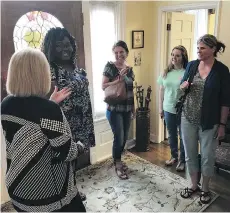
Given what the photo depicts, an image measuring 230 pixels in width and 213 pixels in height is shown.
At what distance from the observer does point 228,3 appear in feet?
8.15

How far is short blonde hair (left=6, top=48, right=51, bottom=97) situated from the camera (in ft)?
3.73

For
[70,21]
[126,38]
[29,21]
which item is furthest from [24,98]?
[126,38]

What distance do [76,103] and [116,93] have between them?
0.67m

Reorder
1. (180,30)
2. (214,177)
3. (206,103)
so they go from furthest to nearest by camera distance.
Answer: (180,30) < (214,177) < (206,103)

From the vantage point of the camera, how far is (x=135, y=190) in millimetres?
2475

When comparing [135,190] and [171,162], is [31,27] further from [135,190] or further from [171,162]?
[171,162]

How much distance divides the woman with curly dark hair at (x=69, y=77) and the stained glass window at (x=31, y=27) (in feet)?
1.80

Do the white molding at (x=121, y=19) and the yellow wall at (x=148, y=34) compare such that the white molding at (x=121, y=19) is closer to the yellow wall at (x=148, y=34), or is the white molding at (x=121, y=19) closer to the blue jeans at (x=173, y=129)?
the yellow wall at (x=148, y=34)

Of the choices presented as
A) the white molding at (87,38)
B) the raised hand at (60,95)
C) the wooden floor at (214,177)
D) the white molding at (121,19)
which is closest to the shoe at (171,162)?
the wooden floor at (214,177)

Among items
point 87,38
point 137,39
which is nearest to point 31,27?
point 87,38

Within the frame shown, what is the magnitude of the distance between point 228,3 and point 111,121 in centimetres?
167

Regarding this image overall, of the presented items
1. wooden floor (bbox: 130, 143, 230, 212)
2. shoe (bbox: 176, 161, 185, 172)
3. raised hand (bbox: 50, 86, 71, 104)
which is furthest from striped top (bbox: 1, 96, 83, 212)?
shoe (bbox: 176, 161, 185, 172)

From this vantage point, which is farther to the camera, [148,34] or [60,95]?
[148,34]

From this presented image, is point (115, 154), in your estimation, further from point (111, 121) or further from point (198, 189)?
point (198, 189)
